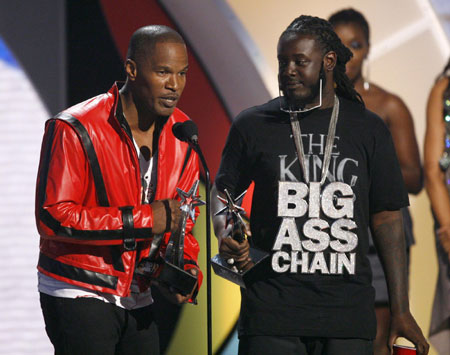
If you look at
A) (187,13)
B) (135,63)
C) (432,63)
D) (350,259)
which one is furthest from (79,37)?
(350,259)

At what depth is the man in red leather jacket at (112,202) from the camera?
2.72 metres

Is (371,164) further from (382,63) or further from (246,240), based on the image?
(382,63)

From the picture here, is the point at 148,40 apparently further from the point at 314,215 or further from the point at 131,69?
the point at 314,215

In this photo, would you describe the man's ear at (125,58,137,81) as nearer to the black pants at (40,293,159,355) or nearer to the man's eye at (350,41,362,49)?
the black pants at (40,293,159,355)

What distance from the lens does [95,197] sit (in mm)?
2846

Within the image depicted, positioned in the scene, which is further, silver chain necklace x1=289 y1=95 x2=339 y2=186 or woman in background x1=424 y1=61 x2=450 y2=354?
woman in background x1=424 y1=61 x2=450 y2=354

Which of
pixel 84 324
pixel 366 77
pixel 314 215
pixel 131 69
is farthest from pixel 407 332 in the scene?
pixel 366 77

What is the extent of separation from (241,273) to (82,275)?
1.94 ft

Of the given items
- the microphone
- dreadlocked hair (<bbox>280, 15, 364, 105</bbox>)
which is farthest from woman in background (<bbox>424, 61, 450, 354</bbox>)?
the microphone

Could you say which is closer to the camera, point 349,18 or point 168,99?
point 168,99

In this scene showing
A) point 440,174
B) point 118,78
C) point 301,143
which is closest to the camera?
point 301,143

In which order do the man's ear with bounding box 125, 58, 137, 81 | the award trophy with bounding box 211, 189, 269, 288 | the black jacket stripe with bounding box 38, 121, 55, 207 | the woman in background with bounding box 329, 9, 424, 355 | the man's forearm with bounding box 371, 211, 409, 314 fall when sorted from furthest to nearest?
the woman in background with bounding box 329, 9, 424, 355 < the man's ear with bounding box 125, 58, 137, 81 < the man's forearm with bounding box 371, 211, 409, 314 < the black jacket stripe with bounding box 38, 121, 55, 207 < the award trophy with bounding box 211, 189, 269, 288

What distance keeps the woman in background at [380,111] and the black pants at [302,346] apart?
5.02ft

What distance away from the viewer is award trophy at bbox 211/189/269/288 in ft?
8.62
